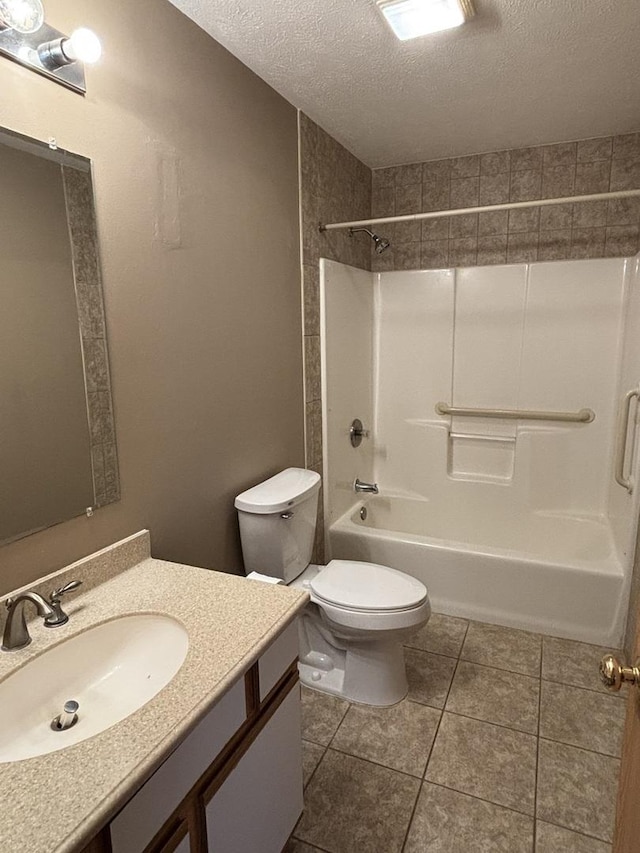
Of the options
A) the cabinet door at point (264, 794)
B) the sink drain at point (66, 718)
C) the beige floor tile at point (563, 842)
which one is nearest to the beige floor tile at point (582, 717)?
the beige floor tile at point (563, 842)

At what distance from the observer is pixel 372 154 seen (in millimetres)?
2846

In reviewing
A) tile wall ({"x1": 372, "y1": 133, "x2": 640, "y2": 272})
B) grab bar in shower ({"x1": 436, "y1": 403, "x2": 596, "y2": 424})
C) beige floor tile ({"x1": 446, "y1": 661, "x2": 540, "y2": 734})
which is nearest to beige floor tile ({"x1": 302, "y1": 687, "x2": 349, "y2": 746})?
beige floor tile ({"x1": 446, "y1": 661, "x2": 540, "y2": 734})

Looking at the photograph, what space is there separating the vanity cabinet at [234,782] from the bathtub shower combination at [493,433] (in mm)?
1481

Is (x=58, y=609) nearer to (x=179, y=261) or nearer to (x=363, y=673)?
(x=179, y=261)

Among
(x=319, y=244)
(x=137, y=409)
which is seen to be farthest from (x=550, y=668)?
(x=319, y=244)

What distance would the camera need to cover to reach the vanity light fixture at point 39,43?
1.08 meters

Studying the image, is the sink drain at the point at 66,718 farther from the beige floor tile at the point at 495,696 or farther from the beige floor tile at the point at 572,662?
the beige floor tile at the point at 572,662

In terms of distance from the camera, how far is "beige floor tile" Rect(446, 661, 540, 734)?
1.95 metres

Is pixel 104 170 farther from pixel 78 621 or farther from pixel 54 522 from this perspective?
pixel 78 621

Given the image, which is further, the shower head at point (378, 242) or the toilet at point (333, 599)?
the shower head at point (378, 242)

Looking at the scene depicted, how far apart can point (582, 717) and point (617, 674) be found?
1450 mm

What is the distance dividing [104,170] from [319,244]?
4.28 feet

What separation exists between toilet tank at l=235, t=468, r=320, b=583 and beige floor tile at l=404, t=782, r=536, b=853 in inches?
34.4

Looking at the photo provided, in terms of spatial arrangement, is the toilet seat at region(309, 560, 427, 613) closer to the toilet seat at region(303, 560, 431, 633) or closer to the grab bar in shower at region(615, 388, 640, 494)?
the toilet seat at region(303, 560, 431, 633)
